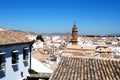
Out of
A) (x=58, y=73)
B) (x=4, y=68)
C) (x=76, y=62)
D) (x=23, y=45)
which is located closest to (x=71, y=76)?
(x=58, y=73)

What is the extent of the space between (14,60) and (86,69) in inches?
232

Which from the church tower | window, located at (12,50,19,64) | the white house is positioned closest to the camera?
the white house

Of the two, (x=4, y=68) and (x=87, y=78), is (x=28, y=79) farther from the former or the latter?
(x=87, y=78)

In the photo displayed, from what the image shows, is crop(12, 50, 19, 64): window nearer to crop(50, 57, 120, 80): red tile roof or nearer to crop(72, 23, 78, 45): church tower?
crop(50, 57, 120, 80): red tile roof

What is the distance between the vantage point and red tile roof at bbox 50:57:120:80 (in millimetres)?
11914

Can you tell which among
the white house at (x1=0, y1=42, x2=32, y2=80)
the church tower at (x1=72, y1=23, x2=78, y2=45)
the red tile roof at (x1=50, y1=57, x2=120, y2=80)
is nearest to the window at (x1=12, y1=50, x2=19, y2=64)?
the white house at (x1=0, y1=42, x2=32, y2=80)

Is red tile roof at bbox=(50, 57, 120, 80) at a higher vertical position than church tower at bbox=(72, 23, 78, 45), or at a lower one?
lower

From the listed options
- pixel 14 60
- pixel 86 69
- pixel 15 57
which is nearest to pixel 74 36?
pixel 15 57

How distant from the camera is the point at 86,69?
510 inches

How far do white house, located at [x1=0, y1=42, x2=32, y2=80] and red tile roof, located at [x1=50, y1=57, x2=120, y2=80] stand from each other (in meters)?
3.86

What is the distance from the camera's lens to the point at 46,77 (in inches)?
781

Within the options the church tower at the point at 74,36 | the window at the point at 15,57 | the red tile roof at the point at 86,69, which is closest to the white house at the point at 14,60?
the window at the point at 15,57

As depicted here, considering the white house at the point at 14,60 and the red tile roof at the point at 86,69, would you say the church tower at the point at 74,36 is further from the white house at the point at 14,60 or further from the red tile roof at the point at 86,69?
the red tile roof at the point at 86,69

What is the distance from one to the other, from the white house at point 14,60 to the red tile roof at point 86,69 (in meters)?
3.86
